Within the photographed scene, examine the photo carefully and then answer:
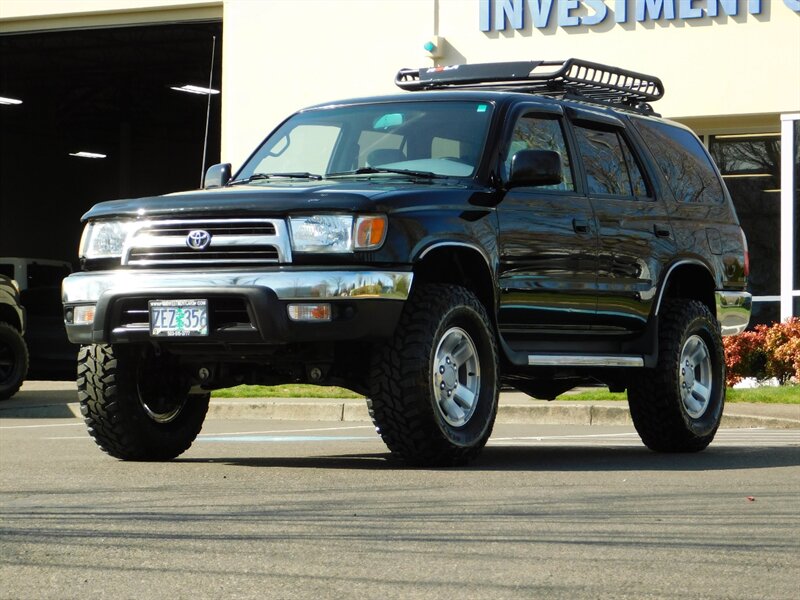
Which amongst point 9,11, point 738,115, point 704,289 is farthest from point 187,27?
point 704,289

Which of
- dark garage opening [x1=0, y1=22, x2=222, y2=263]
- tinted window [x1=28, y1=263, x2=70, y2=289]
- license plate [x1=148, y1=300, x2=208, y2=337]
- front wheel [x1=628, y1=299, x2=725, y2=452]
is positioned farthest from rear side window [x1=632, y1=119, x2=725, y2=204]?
dark garage opening [x1=0, y1=22, x2=222, y2=263]

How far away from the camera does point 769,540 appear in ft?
19.5

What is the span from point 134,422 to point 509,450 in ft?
8.69

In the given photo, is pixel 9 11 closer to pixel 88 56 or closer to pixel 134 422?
pixel 88 56

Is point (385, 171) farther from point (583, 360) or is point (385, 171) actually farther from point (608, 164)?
point (608, 164)

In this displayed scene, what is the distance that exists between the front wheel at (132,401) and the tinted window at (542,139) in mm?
2289

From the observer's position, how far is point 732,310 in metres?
11.2

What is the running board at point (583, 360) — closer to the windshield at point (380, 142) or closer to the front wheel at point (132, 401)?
the windshield at point (380, 142)

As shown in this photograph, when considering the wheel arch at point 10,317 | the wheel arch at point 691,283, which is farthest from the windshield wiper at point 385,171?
the wheel arch at point 10,317

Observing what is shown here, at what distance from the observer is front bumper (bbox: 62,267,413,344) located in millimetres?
8117

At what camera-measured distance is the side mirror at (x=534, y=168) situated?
9.03 meters

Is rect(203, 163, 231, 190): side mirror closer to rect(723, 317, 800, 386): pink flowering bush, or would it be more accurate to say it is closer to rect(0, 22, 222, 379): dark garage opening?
rect(723, 317, 800, 386): pink flowering bush

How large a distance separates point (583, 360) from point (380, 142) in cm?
170

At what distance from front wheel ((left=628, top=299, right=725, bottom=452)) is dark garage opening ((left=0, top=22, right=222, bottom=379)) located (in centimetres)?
1959
